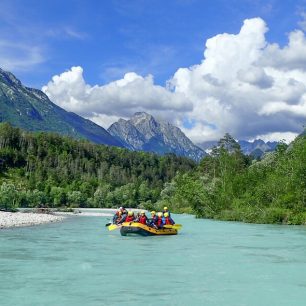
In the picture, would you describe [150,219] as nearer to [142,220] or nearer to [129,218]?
[129,218]

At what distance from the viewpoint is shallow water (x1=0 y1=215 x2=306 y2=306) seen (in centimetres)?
1848

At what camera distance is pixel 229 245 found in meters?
37.6

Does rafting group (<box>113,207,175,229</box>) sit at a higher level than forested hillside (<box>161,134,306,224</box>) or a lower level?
lower

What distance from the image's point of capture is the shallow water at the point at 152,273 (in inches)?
728

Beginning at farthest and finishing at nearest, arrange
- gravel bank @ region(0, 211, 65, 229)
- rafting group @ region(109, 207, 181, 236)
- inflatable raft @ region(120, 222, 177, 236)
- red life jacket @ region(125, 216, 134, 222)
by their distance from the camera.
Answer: gravel bank @ region(0, 211, 65, 229) → red life jacket @ region(125, 216, 134, 222) → rafting group @ region(109, 207, 181, 236) → inflatable raft @ region(120, 222, 177, 236)

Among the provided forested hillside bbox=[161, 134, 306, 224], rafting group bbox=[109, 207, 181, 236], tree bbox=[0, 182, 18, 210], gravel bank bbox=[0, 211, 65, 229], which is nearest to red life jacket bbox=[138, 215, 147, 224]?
rafting group bbox=[109, 207, 181, 236]

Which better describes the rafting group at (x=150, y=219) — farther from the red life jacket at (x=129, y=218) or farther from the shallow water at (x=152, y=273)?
the shallow water at (x=152, y=273)

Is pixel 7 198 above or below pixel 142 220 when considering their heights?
below

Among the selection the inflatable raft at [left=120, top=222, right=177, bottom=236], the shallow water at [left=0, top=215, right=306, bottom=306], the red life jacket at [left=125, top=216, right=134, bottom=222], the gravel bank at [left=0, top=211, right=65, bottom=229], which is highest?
the red life jacket at [left=125, top=216, right=134, bottom=222]

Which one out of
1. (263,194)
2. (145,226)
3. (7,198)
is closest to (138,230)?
(145,226)

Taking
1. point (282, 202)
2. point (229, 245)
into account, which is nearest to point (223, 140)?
point (282, 202)

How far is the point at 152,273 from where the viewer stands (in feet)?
78.2

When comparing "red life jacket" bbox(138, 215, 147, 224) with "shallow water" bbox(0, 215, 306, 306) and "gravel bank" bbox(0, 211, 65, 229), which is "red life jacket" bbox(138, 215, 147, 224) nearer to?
"shallow water" bbox(0, 215, 306, 306)

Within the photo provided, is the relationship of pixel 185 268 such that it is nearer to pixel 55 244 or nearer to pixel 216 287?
pixel 216 287
